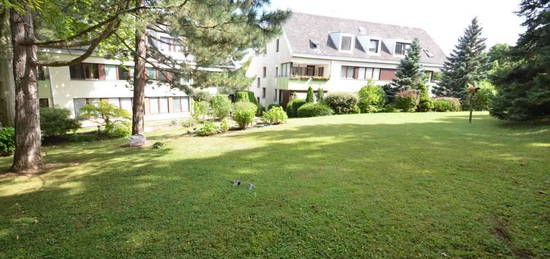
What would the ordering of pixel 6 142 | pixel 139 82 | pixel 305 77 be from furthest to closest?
pixel 305 77 → pixel 139 82 → pixel 6 142

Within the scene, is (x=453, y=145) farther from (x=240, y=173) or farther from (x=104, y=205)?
(x=104, y=205)

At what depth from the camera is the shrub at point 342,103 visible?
19.3 metres

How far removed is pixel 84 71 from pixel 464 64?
103 feet

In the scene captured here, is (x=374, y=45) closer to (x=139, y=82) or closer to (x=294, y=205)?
(x=139, y=82)

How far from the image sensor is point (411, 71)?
71.4ft

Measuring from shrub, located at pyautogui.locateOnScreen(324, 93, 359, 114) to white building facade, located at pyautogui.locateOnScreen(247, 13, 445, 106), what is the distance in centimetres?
469

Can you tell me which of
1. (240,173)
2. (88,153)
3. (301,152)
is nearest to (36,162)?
(88,153)

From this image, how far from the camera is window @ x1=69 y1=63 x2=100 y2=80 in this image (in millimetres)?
18248

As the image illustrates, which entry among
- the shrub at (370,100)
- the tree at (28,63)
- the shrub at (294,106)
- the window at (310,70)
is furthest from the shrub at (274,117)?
the window at (310,70)

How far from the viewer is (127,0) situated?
5.40 metres

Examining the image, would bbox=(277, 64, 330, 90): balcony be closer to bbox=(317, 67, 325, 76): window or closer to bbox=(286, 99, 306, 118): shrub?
bbox=(317, 67, 325, 76): window

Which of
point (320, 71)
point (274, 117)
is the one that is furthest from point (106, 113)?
point (320, 71)

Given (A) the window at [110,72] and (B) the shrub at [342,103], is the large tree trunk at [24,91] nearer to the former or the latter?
(A) the window at [110,72]

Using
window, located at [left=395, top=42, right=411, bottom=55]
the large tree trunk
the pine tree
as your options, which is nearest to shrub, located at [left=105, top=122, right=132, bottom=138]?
the large tree trunk
